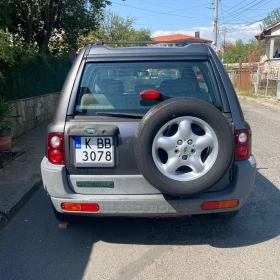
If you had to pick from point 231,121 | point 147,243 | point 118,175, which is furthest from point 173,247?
point 231,121

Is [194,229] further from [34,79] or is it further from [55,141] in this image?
[34,79]

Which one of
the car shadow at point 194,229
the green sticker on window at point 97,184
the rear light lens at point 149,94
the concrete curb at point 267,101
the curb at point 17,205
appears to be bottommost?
the concrete curb at point 267,101

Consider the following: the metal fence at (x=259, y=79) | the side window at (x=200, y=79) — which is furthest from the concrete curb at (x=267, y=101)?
the side window at (x=200, y=79)

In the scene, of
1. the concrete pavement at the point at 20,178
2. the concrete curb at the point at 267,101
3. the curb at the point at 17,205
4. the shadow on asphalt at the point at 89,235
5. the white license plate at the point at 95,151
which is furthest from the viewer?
the concrete curb at the point at 267,101

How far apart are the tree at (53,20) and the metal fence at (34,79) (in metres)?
1.20

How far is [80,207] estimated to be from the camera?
326 cm

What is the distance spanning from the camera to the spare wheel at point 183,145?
9.66 feet

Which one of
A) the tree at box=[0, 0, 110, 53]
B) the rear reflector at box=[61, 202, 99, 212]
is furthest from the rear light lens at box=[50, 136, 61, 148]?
the tree at box=[0, 0, 110, 53]

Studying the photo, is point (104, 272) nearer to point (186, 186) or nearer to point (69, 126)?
point (186, 186)

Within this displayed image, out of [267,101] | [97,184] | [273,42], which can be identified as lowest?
[267,101]

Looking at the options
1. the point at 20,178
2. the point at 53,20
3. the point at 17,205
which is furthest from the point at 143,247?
the point at 53,20

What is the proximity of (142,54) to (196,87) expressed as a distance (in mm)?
626

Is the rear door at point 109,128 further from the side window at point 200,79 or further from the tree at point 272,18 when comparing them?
the tree at point 272,18

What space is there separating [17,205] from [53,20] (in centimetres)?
1148
